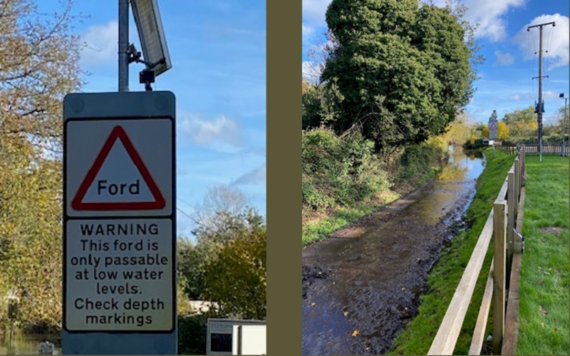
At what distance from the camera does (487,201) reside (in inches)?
219

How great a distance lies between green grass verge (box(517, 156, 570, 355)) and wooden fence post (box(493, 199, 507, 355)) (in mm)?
160

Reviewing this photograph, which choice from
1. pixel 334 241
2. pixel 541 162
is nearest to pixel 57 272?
pixel 334 241

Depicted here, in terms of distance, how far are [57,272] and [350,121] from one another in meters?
4.35

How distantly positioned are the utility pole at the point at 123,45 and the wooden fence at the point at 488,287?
3.05ft

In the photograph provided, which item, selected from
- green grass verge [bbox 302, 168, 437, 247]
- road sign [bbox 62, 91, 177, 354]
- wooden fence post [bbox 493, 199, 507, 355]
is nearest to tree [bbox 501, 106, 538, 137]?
green grass verge [bbox 302, 168, 437, 247]

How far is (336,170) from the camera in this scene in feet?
21.8

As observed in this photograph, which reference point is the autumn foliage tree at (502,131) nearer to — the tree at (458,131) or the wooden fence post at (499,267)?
the tree at (458,131)

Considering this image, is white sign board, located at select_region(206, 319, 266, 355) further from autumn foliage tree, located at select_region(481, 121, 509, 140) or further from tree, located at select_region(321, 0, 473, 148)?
tree, located at select_region(321, 0, 473, 148)

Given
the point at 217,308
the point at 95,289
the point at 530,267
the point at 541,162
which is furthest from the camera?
the point at 217,308

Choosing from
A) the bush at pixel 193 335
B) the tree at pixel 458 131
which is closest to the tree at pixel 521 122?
the tree at pixel 458 131

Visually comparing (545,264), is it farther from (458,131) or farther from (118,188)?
(458,131)

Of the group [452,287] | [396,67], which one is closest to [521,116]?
[452,287]

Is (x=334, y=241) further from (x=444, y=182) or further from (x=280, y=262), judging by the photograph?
(x=280, y=262)

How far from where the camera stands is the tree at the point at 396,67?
6699 mm
